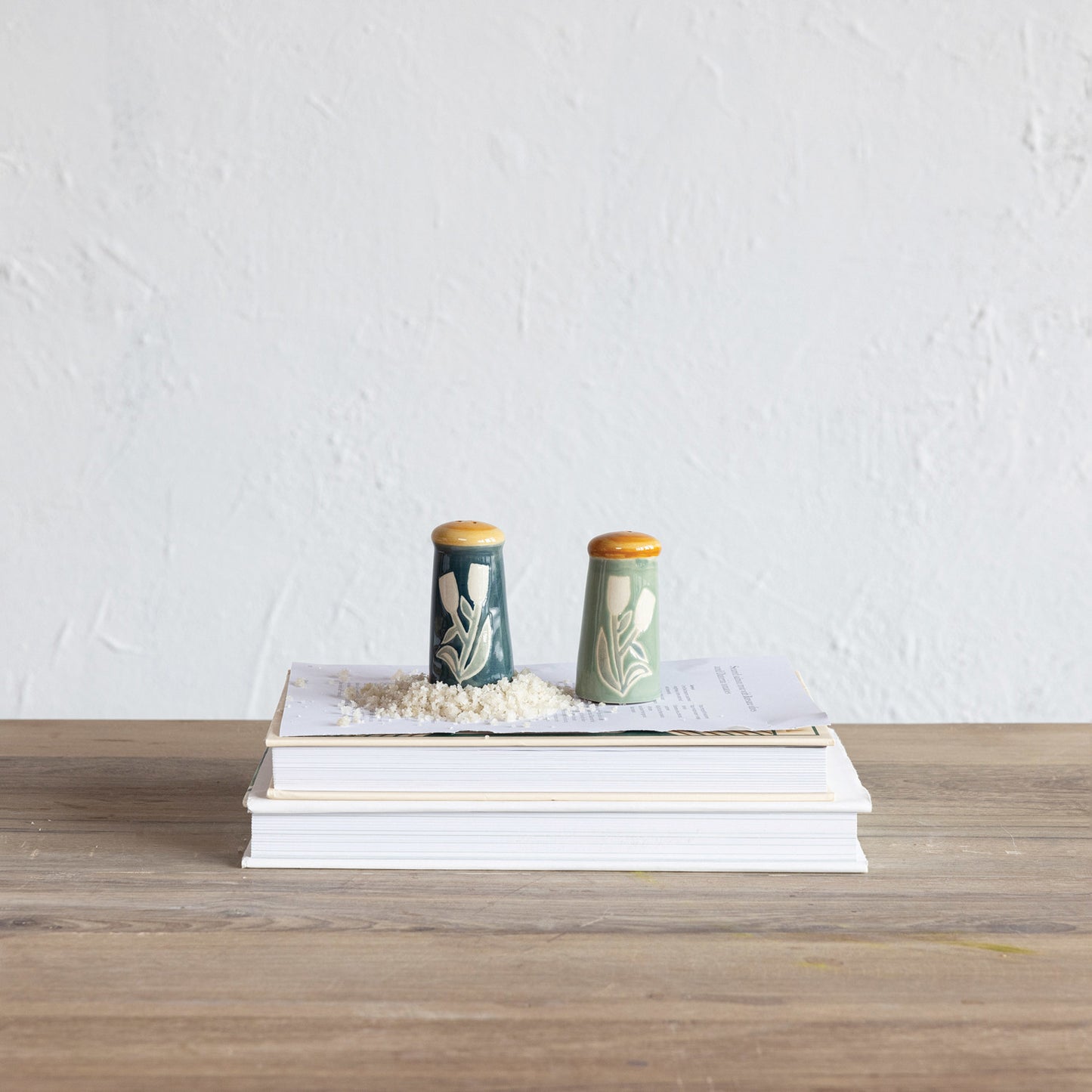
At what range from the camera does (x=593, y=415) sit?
1.76 meters

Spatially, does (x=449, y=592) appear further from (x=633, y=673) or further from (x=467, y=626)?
(x=633, y=673)

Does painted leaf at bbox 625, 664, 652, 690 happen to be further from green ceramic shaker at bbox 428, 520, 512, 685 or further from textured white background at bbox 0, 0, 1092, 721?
textured white background at bbox 0, 0, 1092, 721

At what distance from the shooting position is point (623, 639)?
2.56 ft

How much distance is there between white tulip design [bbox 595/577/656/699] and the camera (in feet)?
2.55

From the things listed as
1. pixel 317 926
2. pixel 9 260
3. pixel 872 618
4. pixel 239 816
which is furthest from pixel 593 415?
pixel 317 926

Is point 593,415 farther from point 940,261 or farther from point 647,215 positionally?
point 940,261

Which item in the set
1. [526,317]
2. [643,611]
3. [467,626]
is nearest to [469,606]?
[467,626]

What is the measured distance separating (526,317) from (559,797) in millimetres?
1130

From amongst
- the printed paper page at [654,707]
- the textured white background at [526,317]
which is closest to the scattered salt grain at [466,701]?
the printed paper page at [654,707]

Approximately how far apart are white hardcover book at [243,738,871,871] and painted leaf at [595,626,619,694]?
0.09 m

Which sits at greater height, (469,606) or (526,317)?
(526,317)

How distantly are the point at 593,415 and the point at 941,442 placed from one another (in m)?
0.55

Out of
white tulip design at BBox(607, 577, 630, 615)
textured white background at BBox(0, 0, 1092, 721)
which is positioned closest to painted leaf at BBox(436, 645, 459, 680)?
white tulip design at BBox(607, 577, 630, 615)

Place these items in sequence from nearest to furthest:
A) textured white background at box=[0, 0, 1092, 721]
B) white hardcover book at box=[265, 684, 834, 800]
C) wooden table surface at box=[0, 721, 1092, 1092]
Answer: wooden table surface at box=[0, 721, 1092, 1092] < white hardcover book at box=[265, 684, 834, 800] < textured white background at box=[0, 0, 1092, 721]
